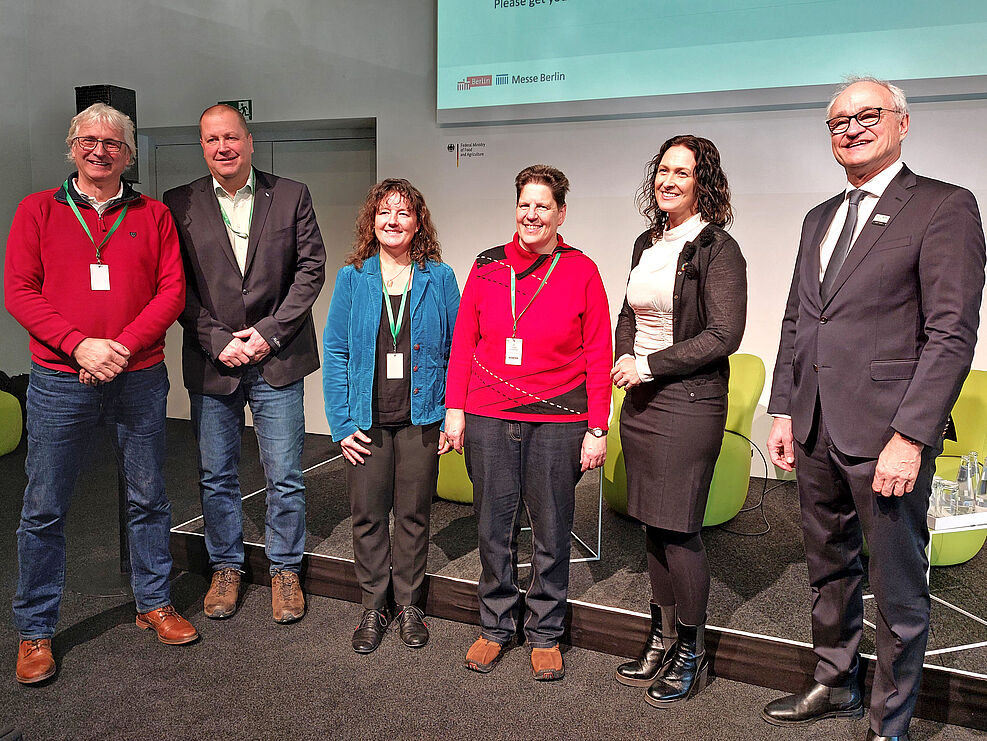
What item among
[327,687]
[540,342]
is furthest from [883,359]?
[327,687]

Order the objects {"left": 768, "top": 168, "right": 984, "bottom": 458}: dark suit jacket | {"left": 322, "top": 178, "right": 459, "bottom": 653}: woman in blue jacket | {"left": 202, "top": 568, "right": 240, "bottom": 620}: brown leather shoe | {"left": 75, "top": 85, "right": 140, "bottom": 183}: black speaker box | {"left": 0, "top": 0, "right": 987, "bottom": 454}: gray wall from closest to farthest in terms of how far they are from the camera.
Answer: {"left": 768, "top": 168, "right": 984, "bottom": 458}: dark suit jacket < {"left": 322, "top": 178, "right": 459, "bottom": 653}: woman in blue jacket < {"left": 202, "top": 568, "right": 240, "bottom": 620}: brown leather shoe < {"left": 75, "top": 85, "right": 140, "bottom": 183}: black speaker box < {"left": 0, "top": 0, "right": 987, "bottom": 454}: gray wall

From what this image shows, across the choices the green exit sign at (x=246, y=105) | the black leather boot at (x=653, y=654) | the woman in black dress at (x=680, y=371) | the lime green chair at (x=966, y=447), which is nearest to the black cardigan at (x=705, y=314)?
the woman in black dress at (x=680, y=371)

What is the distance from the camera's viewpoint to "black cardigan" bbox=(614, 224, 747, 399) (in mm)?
2076

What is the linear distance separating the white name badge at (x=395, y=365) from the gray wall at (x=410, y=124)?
7.19 ft

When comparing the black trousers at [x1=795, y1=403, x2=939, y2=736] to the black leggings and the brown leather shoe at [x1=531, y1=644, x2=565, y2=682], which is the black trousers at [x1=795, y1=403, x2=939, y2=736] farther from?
→ the brown leather shoe at [x1=531, y1=644, x2=565, y2=682]

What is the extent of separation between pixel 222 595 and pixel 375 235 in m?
1.43

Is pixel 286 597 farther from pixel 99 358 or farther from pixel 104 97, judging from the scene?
pixel 104 97

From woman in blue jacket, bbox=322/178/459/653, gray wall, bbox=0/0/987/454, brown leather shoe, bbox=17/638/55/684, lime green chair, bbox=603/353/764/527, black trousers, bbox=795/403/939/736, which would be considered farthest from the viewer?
gray wall, bbox=0/0/987/454

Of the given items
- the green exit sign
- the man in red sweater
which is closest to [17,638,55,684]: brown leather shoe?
the man in red sweater

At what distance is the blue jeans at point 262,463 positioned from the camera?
8.95 feet

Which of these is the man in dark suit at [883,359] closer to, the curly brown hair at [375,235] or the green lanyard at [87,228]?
the curly brown hair at [375,235]

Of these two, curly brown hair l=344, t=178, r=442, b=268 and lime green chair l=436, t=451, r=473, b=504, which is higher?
curly brown hair l=344, t=178, r=442, b=268

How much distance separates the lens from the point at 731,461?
3.40m

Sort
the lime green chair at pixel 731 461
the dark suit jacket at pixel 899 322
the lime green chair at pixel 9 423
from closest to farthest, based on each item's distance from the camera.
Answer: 1. the dark suit jacket at pixel 899 322
2. the lime green chair at pixel 731 461
3. the lime green chair at pixel 9 423
